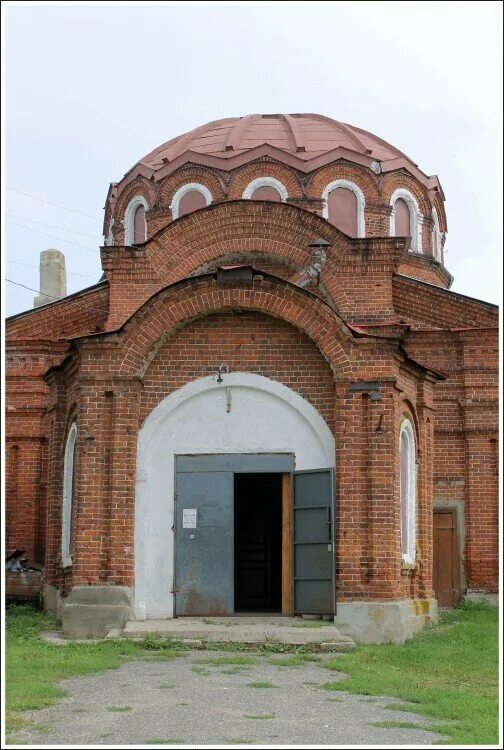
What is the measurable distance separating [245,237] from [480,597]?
7.29 meters

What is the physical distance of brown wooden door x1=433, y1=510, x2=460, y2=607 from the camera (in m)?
18.5

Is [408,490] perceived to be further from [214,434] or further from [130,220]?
[130,220]

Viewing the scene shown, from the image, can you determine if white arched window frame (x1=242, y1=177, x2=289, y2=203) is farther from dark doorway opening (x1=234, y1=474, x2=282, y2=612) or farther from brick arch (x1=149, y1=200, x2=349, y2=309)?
dark doorway opening (x1=234, y1=474, x2=282, y2=612)

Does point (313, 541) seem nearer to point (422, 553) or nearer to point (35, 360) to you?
point (422, 553)

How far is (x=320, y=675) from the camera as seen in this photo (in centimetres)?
1130

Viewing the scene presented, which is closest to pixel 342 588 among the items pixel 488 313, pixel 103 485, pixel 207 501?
pixel 207 501

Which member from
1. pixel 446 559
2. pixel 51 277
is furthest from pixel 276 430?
pixel 51 277

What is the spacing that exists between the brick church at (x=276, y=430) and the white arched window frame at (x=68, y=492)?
35 mm

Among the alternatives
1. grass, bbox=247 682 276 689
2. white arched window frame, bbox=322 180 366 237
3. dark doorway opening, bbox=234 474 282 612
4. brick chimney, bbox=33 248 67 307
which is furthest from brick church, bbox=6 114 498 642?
brick chimney, bbox=33 248 67 307

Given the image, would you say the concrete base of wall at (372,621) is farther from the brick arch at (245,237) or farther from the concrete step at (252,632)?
the brick arch at (245,237)

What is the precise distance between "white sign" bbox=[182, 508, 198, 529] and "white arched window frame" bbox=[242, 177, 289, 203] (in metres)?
10.1

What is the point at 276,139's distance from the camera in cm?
2438

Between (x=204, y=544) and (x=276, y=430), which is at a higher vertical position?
(x=276, y=430)

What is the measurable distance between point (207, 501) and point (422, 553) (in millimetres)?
3355
